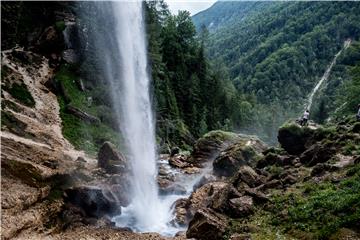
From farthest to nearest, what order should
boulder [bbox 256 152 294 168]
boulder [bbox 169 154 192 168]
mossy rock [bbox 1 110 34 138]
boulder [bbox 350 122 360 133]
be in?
boulder [bbox 169 154 192 168] → boulder [bbox 256 152 294 168] → boulder [bbox 350 122 360 133] → mossy rock [bbox 1 110 34 138]

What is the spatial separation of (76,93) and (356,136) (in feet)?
104

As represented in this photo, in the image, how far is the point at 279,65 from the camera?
638 feet

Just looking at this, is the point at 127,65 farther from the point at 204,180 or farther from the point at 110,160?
the point at 110,160

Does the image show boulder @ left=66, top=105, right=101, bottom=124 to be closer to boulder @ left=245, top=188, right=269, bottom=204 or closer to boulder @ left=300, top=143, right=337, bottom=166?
boulder @ left=300, top=143, right=337, bottom=166

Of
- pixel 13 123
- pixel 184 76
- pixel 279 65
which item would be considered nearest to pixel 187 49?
pixel 184 76

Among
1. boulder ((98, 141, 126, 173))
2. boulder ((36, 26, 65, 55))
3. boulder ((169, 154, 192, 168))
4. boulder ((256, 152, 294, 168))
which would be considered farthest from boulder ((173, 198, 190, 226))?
boulder ((36, 26, 65, 55))

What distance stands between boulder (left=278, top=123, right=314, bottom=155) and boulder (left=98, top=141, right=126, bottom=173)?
14122mm

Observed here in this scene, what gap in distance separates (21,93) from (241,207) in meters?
26.0

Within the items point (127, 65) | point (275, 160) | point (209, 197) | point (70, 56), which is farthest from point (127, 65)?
point (209, 197)

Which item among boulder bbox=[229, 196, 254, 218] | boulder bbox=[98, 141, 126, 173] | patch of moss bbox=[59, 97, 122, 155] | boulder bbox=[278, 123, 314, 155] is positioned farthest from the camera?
patch of moss bbox=[59, 97, 122, 155]

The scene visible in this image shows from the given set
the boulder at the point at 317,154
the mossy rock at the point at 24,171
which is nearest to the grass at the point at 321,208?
the boulder at the point at 317,154

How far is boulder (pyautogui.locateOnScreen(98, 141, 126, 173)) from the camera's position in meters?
34.5

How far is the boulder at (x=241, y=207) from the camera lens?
2425cm

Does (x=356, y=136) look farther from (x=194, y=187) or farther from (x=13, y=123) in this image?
(x=13, y=123)
